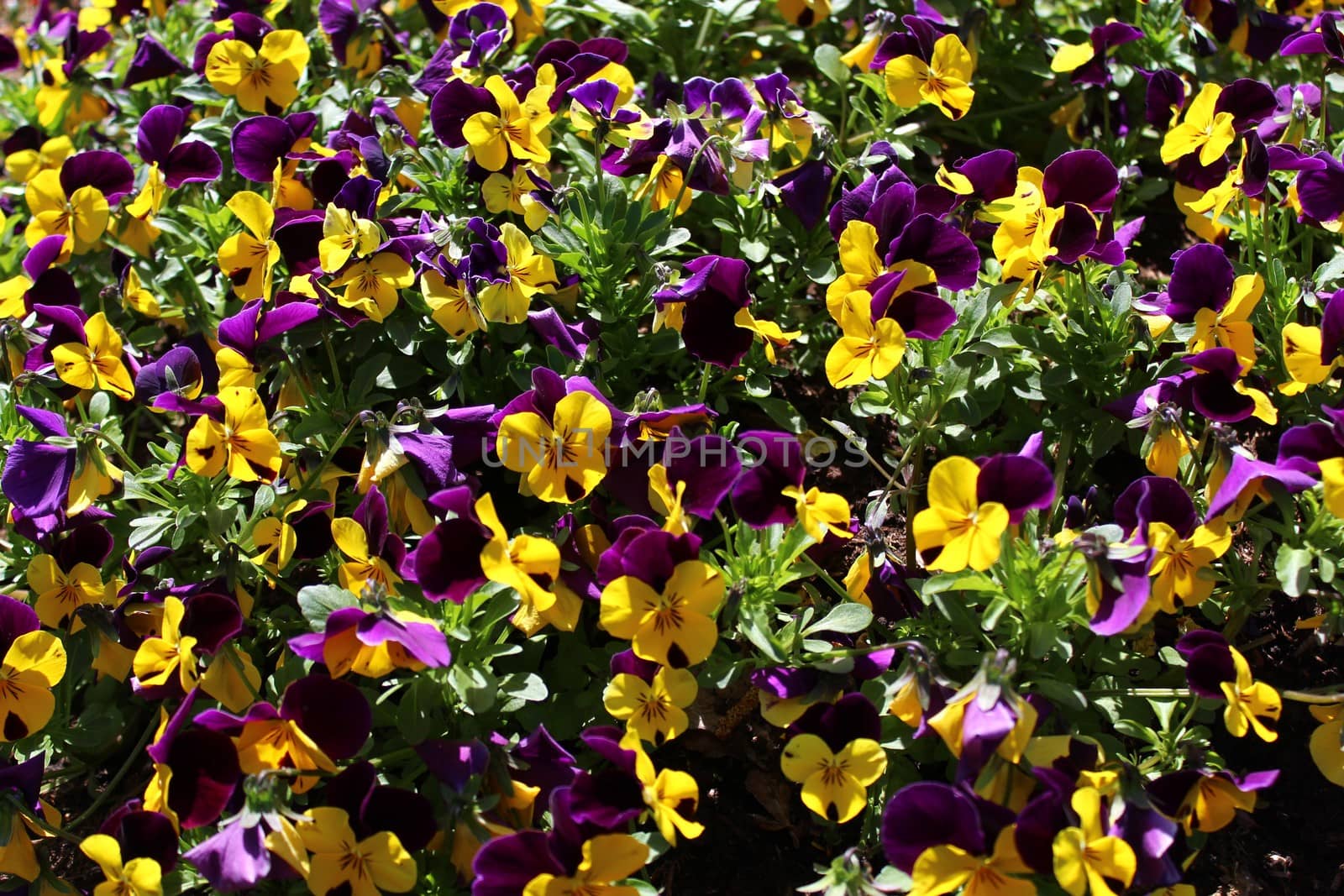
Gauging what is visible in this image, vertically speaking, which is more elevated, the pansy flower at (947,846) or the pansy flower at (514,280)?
the pansy flower at (514,280)

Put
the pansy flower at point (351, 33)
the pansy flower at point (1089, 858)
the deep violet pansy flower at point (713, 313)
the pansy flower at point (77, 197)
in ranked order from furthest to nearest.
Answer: the pansy flower at point (351, 33) → the pansy flower at point (77, 197) → the deep violet pansy flower at point (713, 313) → the pansy flower at point (1089, 858)

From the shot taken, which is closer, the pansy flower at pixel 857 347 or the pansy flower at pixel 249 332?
the pansy flower at pixel 857 347

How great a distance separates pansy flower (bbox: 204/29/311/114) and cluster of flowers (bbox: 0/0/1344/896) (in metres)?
0.01

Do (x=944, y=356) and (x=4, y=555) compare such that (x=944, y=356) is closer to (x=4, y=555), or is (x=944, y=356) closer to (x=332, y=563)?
(x=332, y=563)

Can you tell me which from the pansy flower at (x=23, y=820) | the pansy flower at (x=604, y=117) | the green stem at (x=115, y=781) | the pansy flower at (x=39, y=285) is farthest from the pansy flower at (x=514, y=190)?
the pansy flower at (x=23, y=820)

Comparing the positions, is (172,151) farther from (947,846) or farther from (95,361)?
(947,846)

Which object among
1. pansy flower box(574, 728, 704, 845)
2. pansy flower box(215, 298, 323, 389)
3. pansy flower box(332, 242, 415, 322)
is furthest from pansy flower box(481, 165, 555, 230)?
pansy flower box(574, 728, 704, 845)

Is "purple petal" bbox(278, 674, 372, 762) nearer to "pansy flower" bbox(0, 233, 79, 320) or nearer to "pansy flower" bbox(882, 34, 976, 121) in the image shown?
"pansy flower" bbox(0, 233, 79, 320)

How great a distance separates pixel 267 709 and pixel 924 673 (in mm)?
957

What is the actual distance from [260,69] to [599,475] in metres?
1.47

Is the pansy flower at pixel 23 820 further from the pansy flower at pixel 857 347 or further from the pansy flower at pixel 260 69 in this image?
the pansy flower at pixel 260 69

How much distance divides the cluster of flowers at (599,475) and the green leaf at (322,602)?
8 centimetres

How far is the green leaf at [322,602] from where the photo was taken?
189cm

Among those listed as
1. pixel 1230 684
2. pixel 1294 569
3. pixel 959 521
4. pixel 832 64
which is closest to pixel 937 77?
pixel 832 64
